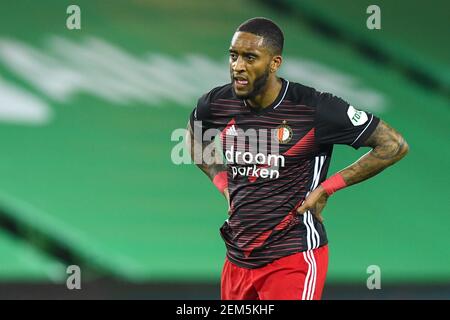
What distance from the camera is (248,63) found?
4402mm

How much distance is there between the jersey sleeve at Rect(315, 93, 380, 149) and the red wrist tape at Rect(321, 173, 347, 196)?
22 cm

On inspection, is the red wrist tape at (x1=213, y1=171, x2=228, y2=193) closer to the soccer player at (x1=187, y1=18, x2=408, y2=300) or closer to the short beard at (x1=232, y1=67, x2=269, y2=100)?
the soccer player at (x1=187, y1=18, x2=408, y2=300)

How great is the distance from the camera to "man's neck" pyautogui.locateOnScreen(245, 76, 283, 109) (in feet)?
14.8

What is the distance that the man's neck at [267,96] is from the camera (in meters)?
4.51

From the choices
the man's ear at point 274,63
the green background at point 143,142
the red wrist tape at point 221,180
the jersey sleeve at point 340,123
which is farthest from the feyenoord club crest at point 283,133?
the green background at point 143,142

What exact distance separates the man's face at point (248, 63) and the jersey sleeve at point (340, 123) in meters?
0.33

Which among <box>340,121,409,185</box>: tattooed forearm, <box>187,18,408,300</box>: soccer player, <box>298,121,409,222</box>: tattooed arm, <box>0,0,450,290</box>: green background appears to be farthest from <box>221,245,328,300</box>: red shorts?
<box>0,0,450,290</box>: green background

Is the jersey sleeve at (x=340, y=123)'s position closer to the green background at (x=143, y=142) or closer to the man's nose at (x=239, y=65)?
the man's nose at (x=239, y=65)

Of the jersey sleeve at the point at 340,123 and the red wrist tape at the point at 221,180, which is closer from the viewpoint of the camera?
the jersey sleeve at the point at 340,123

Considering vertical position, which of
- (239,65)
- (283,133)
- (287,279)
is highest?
(239,65)

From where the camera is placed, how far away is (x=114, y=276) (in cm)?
739

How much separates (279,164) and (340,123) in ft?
1.22

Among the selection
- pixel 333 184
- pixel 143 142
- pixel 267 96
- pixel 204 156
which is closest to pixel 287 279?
pixel 333 184

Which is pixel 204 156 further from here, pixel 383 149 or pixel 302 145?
pixel 383 149
